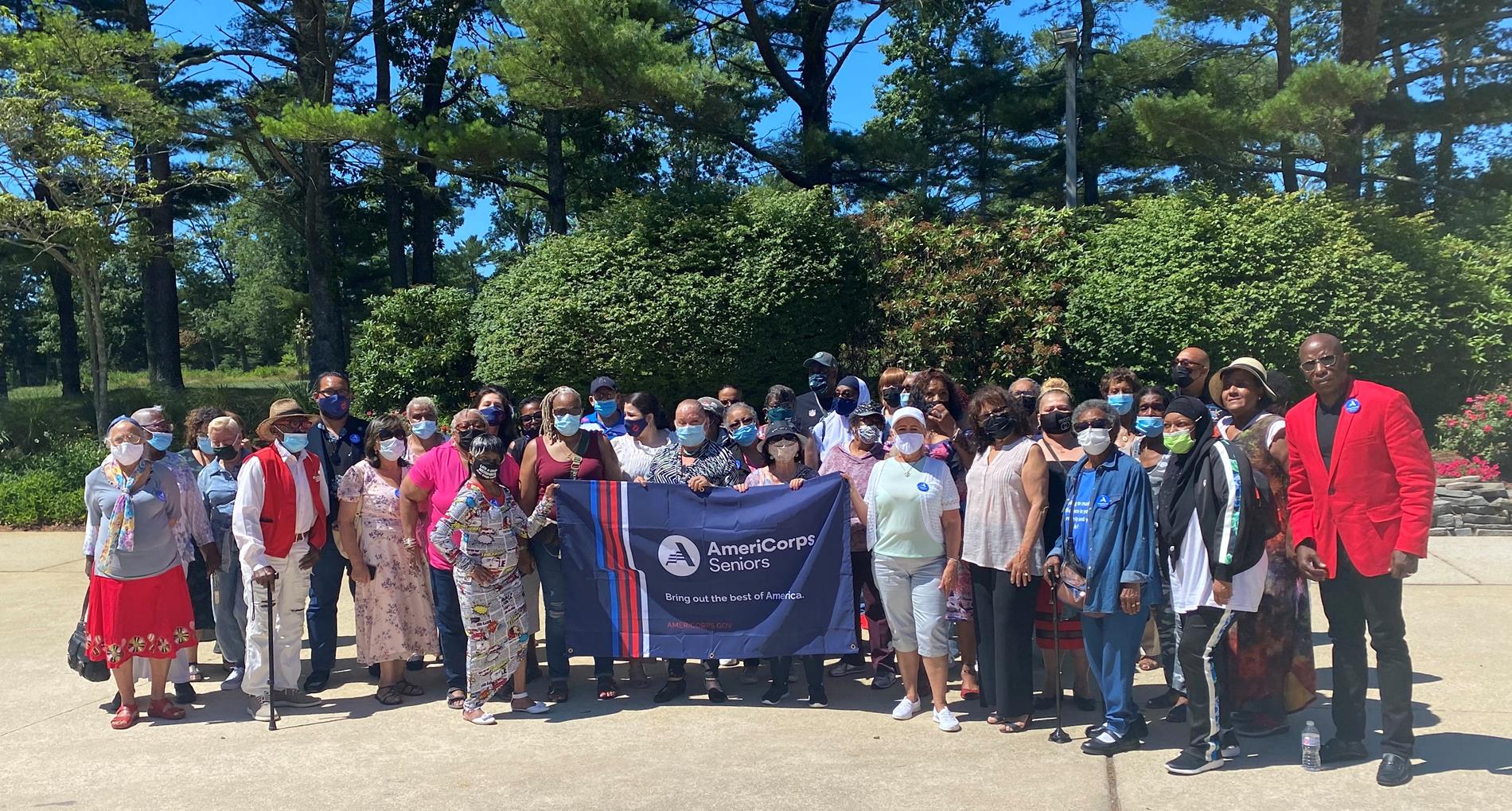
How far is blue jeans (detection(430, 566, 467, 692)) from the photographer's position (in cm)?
598

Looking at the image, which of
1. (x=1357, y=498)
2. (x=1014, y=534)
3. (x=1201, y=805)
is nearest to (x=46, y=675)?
(x=1014, y=534)

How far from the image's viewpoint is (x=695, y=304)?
1188 centimetres

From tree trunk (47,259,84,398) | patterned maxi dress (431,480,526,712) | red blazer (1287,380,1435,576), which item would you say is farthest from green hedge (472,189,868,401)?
tree trunk (47,259,84,398)

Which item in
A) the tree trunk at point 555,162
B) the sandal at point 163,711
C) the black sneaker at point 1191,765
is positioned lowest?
the black sneaker at point 1191,765

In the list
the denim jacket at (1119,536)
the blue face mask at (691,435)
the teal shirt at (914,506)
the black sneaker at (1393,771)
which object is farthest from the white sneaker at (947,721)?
the blue face mask at (691,435)

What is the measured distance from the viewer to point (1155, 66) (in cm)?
Result: 1864

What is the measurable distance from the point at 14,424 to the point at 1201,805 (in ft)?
62.4

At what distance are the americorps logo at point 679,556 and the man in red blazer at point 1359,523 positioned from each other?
324 centimetres

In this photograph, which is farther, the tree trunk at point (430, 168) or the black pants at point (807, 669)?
the tree trunk at point (430, 168)

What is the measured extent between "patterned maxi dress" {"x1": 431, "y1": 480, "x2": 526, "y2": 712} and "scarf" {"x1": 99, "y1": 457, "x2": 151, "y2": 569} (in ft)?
5.62

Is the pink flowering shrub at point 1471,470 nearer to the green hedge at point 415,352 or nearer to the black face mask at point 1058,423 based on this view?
the black face mask at point 1058,423

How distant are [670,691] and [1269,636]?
3.28 meters

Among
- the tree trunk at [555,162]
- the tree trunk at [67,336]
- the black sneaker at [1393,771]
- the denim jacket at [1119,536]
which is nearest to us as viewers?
the black sneaker at [1393,771]

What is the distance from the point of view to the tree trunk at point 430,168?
1995 cm
